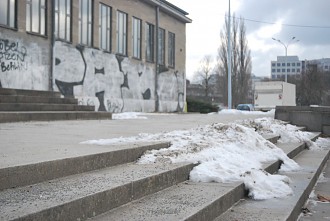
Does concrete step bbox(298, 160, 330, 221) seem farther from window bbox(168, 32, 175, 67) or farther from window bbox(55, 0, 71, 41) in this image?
window bbox(168, 32, 175, 67)

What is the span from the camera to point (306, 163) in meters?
8.76

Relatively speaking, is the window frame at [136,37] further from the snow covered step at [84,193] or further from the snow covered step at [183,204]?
the snow covered step at [84,193]

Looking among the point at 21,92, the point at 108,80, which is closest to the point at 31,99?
the point at 21,92

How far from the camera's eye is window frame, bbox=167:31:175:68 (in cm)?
3422

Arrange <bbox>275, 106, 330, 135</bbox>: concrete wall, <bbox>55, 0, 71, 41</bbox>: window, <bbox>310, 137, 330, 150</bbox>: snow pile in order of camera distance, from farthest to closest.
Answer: <bbox>55, 0, 71, 41</bbox>: window
<bbox>275, 106, 330, 135</bbox>: concrete wall
<bbox>310, 137, 330, 150</bbox>: snow pile

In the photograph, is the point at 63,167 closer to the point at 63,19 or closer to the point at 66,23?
the point at 63,19

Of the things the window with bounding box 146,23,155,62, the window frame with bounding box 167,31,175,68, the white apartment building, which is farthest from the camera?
the white apartment building

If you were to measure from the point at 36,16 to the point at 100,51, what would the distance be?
5.66 metres

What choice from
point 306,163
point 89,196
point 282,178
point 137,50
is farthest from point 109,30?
point 89,196

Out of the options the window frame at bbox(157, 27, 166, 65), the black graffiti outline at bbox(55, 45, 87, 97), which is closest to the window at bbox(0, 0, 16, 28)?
the black graffiti outline at bbox(55, 45, 87, 97)

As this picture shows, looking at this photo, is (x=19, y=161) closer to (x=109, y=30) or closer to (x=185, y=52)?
(x=109, y=30)

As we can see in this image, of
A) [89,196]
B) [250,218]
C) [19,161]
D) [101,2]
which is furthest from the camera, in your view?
[101,2]

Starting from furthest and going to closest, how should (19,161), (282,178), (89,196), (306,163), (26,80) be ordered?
(26,80) → (306,163) → (282,178) → (19,161) → (89,196)

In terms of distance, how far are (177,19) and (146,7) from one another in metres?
5.70
